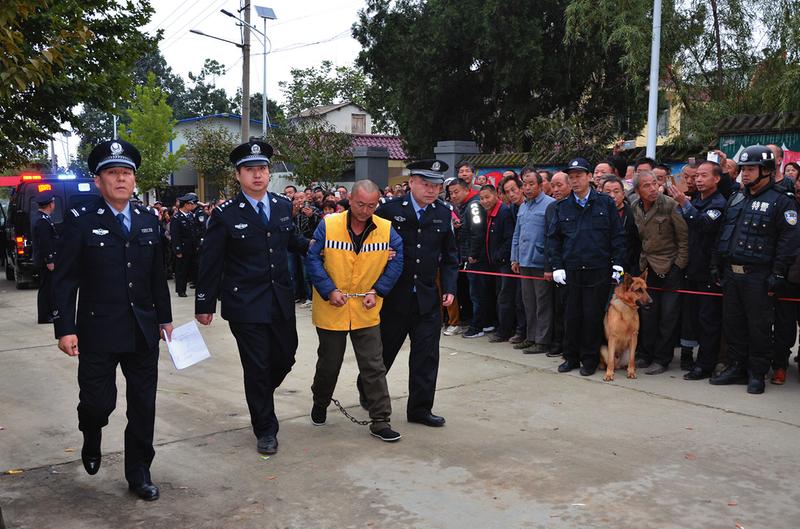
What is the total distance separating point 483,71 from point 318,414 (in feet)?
56.8

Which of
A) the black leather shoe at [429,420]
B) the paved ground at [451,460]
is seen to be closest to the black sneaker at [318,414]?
the paved ground at [451,460]

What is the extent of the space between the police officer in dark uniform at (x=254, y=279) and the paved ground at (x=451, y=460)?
536 millimetres

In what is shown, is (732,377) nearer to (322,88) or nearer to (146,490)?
(146,490)

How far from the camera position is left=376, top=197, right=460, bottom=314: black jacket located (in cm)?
633

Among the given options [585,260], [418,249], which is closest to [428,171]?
[418,249]

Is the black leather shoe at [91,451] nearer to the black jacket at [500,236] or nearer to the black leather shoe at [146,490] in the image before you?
the black leather shoe at [146,490]

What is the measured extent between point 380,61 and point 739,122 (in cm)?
1336

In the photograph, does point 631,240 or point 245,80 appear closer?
point 631,240

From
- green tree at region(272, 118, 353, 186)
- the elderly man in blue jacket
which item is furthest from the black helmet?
green tree at region(272, 118, 353, 186)

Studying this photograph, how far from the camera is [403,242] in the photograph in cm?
641

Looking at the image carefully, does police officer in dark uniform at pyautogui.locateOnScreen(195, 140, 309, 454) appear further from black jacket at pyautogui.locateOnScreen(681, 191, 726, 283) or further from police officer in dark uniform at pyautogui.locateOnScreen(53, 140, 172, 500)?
black jacket at pyautogui.locateOnScreen(681, 191, 726, 283)

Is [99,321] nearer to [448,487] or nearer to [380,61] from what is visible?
[448,487]

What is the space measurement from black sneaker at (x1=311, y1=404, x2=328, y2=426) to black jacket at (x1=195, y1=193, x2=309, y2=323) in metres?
1.00

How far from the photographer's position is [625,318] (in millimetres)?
7941
